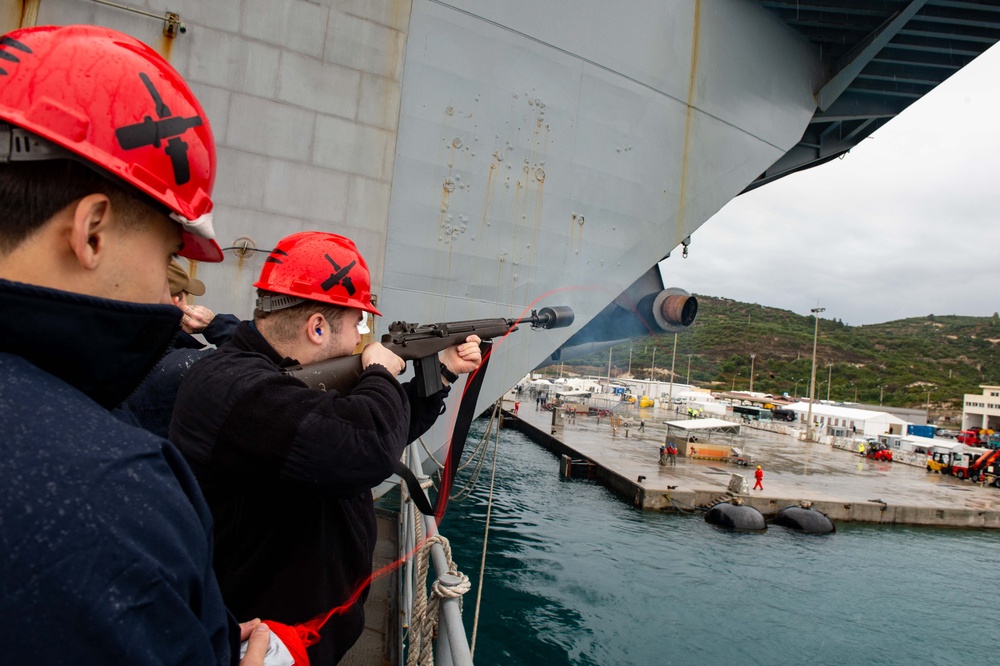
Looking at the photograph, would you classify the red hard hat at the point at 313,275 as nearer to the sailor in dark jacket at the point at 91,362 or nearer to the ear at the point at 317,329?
the ear at the point at 317,329

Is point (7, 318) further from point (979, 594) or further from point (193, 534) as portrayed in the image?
point (979, 594)

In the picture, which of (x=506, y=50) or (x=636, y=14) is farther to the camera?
(x=636, y=14)

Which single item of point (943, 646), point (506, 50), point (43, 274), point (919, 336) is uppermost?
point (919, 336)

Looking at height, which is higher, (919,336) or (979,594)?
(919,336)

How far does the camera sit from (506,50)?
566 cm

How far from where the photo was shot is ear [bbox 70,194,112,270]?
0.75m

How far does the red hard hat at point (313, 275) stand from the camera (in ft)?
6.87

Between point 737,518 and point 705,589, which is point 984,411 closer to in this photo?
point 737,518

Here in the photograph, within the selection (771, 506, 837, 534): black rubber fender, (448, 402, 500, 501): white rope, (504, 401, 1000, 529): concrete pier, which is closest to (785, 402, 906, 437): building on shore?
(504, 401, 1000, 529): concrete pier

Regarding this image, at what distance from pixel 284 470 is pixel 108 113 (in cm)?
97

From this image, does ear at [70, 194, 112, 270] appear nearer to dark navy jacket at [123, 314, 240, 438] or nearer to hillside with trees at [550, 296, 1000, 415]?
dark navy jacket at [123, 314, 240, 438]

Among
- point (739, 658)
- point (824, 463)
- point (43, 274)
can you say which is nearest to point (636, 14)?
point (43, 274)

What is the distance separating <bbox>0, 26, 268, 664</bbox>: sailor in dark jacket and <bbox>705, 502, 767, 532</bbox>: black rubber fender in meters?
21.7

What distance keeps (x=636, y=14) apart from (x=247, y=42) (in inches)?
163
